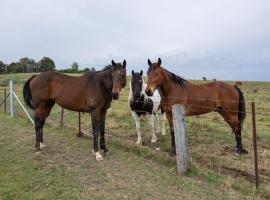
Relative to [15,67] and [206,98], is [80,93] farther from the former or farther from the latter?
[15,67]

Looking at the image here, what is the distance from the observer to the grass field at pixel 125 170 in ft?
17.2

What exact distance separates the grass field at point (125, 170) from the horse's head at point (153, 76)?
1347 mm

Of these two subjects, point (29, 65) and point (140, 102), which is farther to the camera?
point (29, 65)

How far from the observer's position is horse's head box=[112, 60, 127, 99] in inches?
262

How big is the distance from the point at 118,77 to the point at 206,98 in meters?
2.69

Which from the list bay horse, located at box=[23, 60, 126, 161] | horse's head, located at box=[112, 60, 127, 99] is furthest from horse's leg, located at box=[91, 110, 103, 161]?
horse's head, located at box=[112, 60, 127, 99]

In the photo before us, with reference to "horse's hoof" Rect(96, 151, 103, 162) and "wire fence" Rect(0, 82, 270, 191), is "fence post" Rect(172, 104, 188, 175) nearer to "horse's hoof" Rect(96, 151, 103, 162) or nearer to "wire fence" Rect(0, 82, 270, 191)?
"wire fence" Rect(0, 82, 270, 191)

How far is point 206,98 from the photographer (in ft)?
27.6

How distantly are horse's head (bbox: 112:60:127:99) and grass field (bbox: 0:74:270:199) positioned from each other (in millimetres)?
1386

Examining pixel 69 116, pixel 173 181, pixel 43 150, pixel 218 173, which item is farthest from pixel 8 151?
pixel 69 116

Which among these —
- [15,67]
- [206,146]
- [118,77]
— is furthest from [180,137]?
[15,67]

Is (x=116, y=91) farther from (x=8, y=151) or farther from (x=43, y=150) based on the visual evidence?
(x=8, y=151)

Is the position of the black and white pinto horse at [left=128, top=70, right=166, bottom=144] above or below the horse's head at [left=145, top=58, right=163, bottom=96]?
below

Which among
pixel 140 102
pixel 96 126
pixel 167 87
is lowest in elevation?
pixel 96 126
